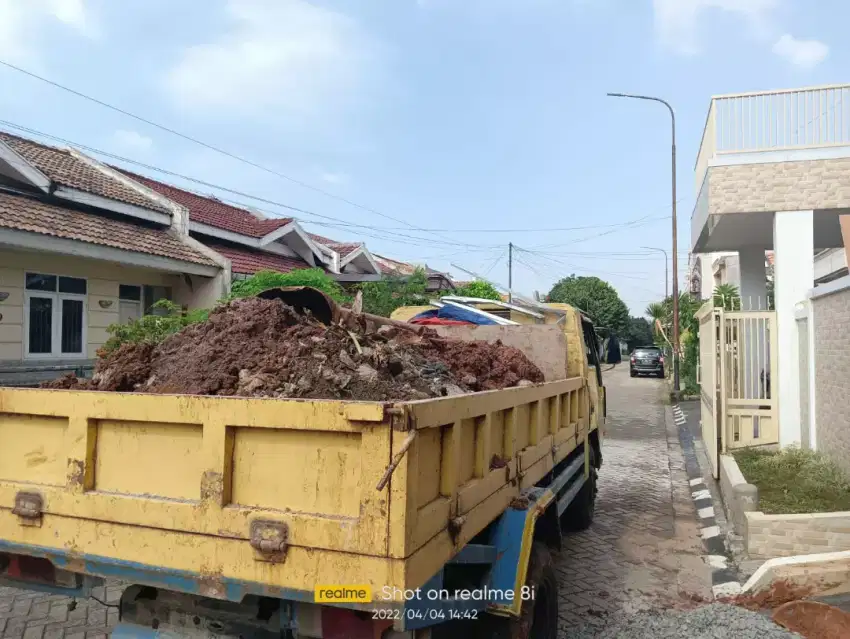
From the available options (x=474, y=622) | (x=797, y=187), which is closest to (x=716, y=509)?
(x=797, y=187)

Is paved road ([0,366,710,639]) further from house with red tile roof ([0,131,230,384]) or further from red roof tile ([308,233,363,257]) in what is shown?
red roof tile ([308,233,363,257])

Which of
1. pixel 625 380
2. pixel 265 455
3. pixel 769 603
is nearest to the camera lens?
pixel 265 455

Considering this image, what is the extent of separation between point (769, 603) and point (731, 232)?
6.68m

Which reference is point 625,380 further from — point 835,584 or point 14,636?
point 14,636

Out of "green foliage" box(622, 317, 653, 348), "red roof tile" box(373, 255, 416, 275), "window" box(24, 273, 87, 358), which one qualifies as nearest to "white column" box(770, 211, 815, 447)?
"window" box(24, 273, 87, 358)

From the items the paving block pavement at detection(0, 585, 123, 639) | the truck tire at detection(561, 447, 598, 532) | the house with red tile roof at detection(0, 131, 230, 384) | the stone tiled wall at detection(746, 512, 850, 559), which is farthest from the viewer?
the house with red tile roof at detection(0, 131, 230, 384)

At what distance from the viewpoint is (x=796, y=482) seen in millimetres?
6258

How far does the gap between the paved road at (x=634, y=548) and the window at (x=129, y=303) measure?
8.47 metres

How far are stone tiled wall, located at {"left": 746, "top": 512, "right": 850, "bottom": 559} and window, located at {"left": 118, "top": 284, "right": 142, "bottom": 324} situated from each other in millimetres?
9999

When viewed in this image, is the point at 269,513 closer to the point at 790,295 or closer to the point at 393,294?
the point at 790,295

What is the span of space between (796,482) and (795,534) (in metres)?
1.45

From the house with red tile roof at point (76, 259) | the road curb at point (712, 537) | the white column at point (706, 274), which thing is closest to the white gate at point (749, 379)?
the road curb at point (712, 537)

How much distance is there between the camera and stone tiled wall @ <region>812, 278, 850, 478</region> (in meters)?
6.14

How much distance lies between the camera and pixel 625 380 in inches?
1105
